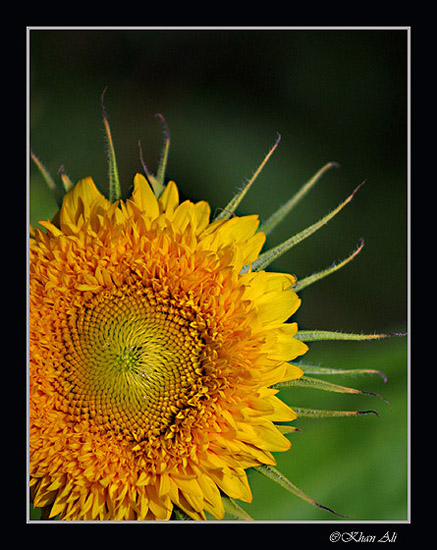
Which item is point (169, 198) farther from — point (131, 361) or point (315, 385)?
point (315, 385)

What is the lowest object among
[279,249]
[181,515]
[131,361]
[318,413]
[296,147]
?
[181,515]

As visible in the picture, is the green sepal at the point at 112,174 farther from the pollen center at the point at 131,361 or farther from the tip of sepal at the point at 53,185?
the pollen center at the point at 131,361

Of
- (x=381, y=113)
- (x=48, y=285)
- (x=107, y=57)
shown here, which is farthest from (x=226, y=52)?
(x=48, y=285)

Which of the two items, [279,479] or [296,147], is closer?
[279,479]

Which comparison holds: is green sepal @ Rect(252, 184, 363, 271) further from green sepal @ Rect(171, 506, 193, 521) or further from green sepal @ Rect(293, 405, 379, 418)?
green sepal @ Rect(171, 506, 193, 521)

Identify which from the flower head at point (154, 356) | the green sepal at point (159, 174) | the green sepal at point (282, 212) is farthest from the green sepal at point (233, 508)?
the green sepal at point (159, 174)

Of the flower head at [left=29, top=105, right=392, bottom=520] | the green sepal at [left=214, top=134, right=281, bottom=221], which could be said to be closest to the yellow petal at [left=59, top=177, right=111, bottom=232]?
the flower head at [left=29, top=105, right=392, bottom=520]

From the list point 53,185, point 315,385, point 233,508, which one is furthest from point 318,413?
point 53,185
